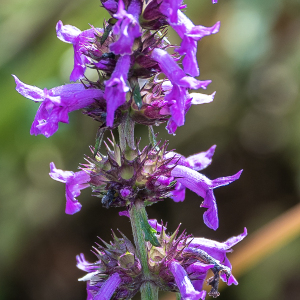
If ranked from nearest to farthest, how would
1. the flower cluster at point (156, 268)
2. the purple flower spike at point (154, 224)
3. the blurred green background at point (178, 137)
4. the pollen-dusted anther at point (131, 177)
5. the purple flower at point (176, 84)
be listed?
the purple flower at point (176, 84)
the pollen-dusted anther at point (131, 177)
the flower cluster at point (156, 268)
the purple flower spike at point (154, 224)
the blurred green background at point (178, 137)

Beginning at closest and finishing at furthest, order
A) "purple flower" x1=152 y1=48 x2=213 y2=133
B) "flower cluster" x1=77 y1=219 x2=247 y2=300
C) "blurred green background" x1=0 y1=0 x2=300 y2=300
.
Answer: "purple flower" x1=152 y1=48 x2=213 y2=133 → "flower cluster" x1=77 y1=219 x2=247 y2=300 → "blurred green background" x1=0 y1=0 x2=300 y2=300

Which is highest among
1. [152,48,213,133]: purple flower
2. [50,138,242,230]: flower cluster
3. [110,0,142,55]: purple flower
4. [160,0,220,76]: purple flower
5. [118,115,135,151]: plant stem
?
[110,0,142,55]: purple flower

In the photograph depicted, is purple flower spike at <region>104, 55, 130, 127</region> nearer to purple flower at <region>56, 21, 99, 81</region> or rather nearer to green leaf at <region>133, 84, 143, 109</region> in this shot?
green leaf at <region>133, 84, 143, 109</region>

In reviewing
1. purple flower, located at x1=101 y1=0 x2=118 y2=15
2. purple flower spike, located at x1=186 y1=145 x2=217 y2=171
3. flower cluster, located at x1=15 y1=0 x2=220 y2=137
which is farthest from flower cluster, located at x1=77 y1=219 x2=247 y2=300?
purple flower, located at x1=101 y1=0 x2=118 y2=15

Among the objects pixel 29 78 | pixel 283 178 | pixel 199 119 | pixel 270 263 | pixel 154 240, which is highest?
pixel 29 78

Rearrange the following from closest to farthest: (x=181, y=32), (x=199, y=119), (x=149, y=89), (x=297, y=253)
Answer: (x=181, y=32) < (x=149, y=89) < (x=297, y=253) < (x=199, y=119)

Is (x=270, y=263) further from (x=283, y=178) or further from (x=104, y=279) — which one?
(x=104, y=279)

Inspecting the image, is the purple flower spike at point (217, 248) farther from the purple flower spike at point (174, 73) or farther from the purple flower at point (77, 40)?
the purple flower at point (77, 40)

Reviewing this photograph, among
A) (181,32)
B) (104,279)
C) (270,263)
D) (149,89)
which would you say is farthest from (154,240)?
(270,263)

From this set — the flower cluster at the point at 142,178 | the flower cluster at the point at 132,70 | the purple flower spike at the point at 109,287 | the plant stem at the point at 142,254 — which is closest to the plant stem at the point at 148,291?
the plant stem at the point at 142,254
